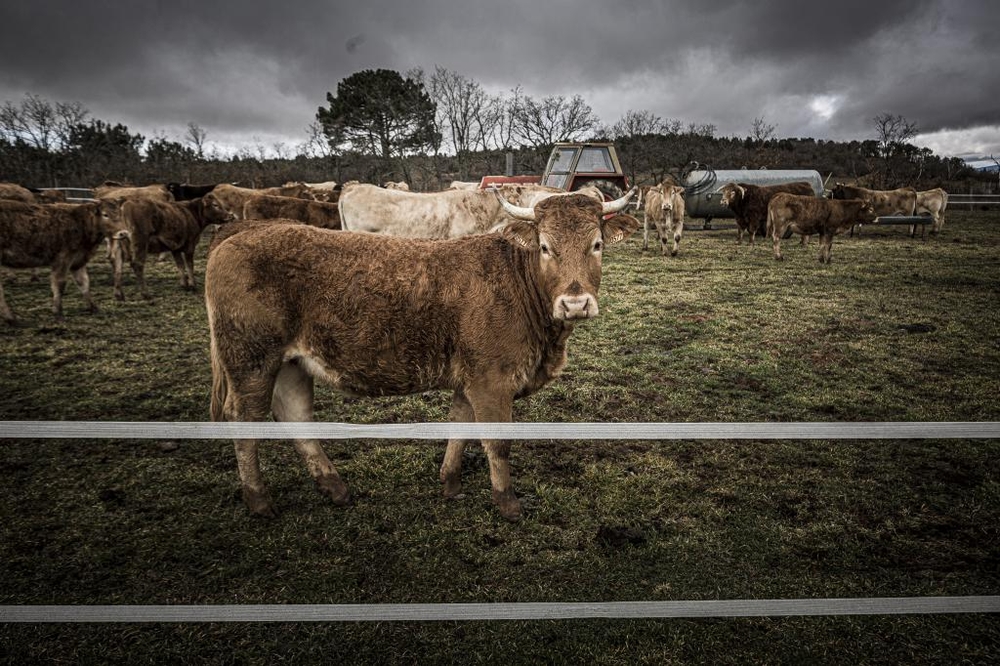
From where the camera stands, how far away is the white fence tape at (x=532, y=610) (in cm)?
159

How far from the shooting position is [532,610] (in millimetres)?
1693

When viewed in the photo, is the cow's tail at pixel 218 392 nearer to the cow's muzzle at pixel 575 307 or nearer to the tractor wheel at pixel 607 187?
the cow's muzzle at pixel 575 307

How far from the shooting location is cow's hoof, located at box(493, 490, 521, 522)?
332cm

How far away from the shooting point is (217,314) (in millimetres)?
3020

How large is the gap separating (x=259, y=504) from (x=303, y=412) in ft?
2.17

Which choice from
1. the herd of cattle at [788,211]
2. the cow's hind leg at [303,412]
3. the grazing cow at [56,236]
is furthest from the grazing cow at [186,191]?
the cow's hind leg at [303,412]

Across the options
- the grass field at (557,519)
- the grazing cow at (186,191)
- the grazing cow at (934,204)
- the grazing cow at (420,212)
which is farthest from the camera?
the grazing cow at (186,191)

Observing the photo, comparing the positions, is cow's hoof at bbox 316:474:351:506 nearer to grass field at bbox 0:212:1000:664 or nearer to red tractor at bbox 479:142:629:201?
grass field at bbox 0:212:1000:664

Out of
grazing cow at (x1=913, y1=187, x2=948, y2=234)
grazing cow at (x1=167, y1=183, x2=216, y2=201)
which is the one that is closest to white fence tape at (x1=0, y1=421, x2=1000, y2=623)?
grazing cow at (x1=167, y1=183, x2=216, y2=201)

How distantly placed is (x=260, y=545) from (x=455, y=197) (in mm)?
7423

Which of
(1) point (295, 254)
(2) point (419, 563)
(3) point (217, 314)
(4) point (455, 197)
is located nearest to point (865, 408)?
(2) point (419, 563)

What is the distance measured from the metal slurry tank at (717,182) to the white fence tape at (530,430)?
70.2ft

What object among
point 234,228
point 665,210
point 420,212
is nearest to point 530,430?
point 234,228

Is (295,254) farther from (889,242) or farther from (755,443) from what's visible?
(889,242)
